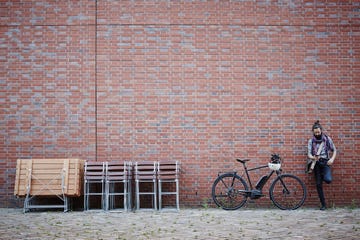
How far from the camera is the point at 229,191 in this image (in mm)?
10172

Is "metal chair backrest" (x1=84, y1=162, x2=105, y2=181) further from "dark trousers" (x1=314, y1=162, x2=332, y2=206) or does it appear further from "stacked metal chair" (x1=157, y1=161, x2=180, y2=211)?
"dark trousers" (x1=314, y1=162, x2=332, y2=206)

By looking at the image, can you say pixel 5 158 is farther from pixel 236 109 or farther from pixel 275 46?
pixel 275 46

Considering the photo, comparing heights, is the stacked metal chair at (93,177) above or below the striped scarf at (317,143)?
below

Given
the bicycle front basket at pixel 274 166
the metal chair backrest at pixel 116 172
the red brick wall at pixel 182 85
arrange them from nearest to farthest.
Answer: the metal chair backrest at pixel 116 172, the bicycle front basket at pixel 274 166, the red brick wall at pixel 182 85

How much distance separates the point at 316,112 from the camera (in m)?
10.8

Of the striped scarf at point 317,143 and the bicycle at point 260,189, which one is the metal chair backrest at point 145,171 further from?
the striped scarf at point 317,143

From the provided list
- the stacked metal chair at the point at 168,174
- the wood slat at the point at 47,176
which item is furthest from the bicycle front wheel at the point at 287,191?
the wood slat at the point at 47,176

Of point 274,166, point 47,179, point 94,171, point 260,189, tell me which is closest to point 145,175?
point 94,171

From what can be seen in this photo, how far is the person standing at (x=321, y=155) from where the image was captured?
33.2 ft

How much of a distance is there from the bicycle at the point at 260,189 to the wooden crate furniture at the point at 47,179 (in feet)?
10.4

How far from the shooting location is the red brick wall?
10.6m

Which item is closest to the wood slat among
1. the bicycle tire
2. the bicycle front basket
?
the bicycle tire

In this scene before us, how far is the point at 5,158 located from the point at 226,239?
627 centimetres

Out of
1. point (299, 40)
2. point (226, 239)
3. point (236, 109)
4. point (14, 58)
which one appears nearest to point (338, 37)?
point (299, 40)
